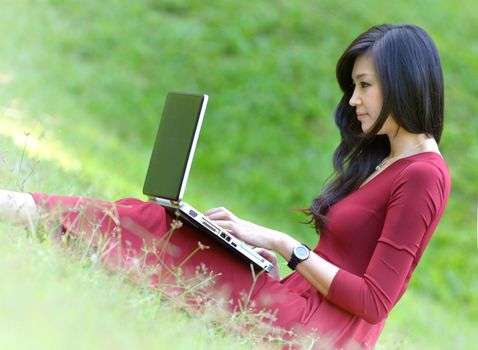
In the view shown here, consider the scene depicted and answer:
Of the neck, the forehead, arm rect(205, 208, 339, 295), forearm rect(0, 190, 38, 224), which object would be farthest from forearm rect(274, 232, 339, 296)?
forearm rect(0, 190, 38, 224)

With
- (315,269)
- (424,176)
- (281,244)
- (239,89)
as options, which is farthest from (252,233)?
(239,89)

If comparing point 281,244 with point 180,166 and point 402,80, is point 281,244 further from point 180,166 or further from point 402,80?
point 402,80

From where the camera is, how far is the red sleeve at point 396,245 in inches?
125

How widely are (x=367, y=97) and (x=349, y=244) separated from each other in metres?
0.55

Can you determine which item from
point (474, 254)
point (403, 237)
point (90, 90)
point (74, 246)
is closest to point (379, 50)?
point (403, 237)

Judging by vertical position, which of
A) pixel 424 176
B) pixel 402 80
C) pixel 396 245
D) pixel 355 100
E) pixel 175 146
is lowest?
pixel 396 245

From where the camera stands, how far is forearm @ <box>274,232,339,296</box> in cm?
326

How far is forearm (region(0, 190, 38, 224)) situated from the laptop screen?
16.4 inches

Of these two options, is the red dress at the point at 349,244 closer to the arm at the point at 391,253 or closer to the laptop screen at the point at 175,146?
the arm at the point at 391,253

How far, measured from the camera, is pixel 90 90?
10.2 meters

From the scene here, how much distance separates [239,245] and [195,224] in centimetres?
18

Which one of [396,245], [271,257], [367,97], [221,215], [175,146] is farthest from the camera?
[271,257]

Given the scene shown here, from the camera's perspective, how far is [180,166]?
3195 mm

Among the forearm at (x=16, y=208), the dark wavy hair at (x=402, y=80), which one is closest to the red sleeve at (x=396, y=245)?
the dark wavy hair at (x=402, y=80)
